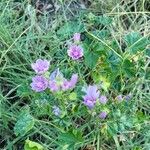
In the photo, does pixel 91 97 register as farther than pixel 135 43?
No

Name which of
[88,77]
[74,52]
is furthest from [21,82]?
[74,52]

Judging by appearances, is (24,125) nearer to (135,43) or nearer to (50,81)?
(50,81)

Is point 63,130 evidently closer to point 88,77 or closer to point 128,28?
point 88,77

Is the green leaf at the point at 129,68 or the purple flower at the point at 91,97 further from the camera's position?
the green leaf at the point at 129,68

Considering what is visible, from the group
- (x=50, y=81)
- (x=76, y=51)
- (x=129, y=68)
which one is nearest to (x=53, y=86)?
(x=50, y=81)

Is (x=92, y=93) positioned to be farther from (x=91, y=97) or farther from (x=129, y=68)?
(x=129, y=68)

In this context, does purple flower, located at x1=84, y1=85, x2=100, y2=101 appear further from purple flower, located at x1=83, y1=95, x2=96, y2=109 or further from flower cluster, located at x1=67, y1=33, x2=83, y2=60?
flower cluster, located at x1=67, y1=33, x2=83, y2=60

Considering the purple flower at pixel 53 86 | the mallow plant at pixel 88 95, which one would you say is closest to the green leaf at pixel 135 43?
the mallow plant at pixel 88 95

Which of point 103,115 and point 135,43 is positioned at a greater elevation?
point 135,43

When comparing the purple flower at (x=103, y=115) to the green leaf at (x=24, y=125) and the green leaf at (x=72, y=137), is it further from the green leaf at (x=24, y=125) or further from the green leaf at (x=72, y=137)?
the green leaf at (x=24, y=125)
